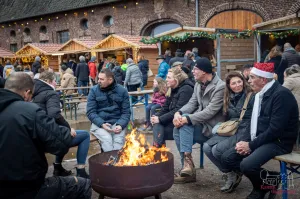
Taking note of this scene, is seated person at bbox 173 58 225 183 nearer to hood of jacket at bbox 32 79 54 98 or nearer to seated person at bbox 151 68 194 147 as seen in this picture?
seated person at bbox 151 68 194 147

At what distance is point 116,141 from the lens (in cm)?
575

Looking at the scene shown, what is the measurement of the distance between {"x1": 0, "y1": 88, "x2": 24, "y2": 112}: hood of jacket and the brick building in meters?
18.3

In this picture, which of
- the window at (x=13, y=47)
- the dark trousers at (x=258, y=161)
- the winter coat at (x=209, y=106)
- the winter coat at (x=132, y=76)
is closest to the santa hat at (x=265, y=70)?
the dark trousers at (x=258, y=161)

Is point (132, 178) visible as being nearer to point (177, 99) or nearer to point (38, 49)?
point (177, 99)

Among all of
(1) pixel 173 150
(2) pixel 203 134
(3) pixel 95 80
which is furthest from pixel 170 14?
(2) pixel 203 134

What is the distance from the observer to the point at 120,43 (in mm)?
21016

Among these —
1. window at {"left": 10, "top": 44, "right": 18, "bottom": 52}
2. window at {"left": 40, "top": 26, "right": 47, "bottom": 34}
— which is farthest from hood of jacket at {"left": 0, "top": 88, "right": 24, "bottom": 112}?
window at {"left": 10, "top": 44, "right": 18, "bottom": 52}

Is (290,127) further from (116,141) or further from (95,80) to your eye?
(95,80)

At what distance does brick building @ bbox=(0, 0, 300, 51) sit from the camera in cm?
2069

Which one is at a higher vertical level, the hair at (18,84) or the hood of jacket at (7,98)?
the hair at (18,84)

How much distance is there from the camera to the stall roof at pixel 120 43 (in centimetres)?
2034

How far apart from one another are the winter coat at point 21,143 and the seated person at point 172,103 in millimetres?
2686

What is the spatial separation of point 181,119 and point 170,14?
19037 millimetres

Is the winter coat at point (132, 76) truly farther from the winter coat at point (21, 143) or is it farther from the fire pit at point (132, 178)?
the winter coat at point (21, 143)
